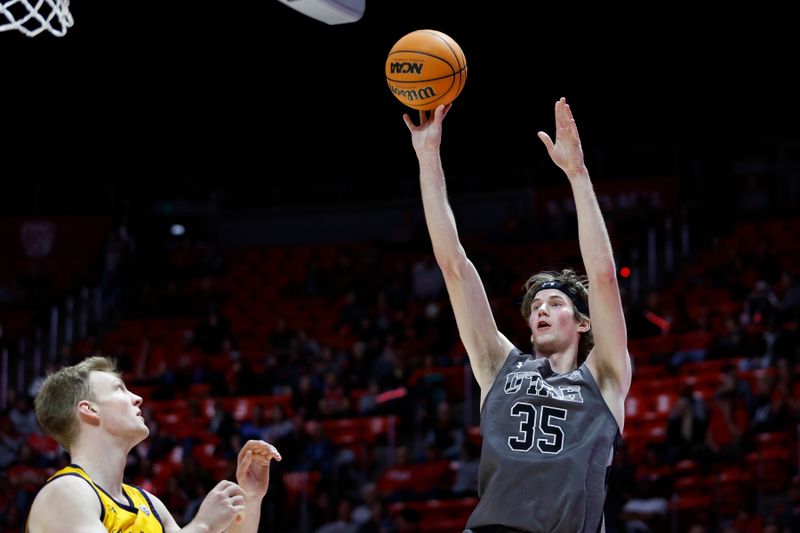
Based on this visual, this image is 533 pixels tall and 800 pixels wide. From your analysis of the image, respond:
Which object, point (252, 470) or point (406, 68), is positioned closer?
point (252, 470)

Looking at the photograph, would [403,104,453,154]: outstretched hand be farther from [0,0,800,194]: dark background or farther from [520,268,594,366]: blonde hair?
[0,0,800,194]: dark background

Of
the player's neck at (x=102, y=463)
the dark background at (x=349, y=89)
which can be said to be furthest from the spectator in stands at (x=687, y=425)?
the dark background at (x=349, y=89)

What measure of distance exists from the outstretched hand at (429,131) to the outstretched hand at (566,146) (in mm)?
512

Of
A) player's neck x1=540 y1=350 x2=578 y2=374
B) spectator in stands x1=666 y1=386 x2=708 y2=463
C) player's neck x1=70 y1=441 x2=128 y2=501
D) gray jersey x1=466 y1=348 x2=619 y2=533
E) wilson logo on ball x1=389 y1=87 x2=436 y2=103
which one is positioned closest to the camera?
gray jersey x1=466 y1=348 x2=619 y2=533

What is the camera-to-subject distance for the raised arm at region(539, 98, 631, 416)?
4.17 metres

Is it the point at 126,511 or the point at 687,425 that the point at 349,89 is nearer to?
the point at 687,425

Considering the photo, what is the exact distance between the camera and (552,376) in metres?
4.30

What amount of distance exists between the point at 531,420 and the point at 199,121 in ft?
60.4

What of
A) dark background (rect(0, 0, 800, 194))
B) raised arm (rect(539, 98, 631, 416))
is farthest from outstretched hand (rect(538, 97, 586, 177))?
dark background (rect(0, 0, 800, 194))

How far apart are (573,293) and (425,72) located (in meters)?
1.12

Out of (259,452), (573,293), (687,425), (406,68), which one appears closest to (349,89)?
(687,425)

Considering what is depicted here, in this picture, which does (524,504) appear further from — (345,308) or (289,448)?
(345,308)

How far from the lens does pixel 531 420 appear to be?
4133 millimetres

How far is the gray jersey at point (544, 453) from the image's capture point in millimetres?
3936
